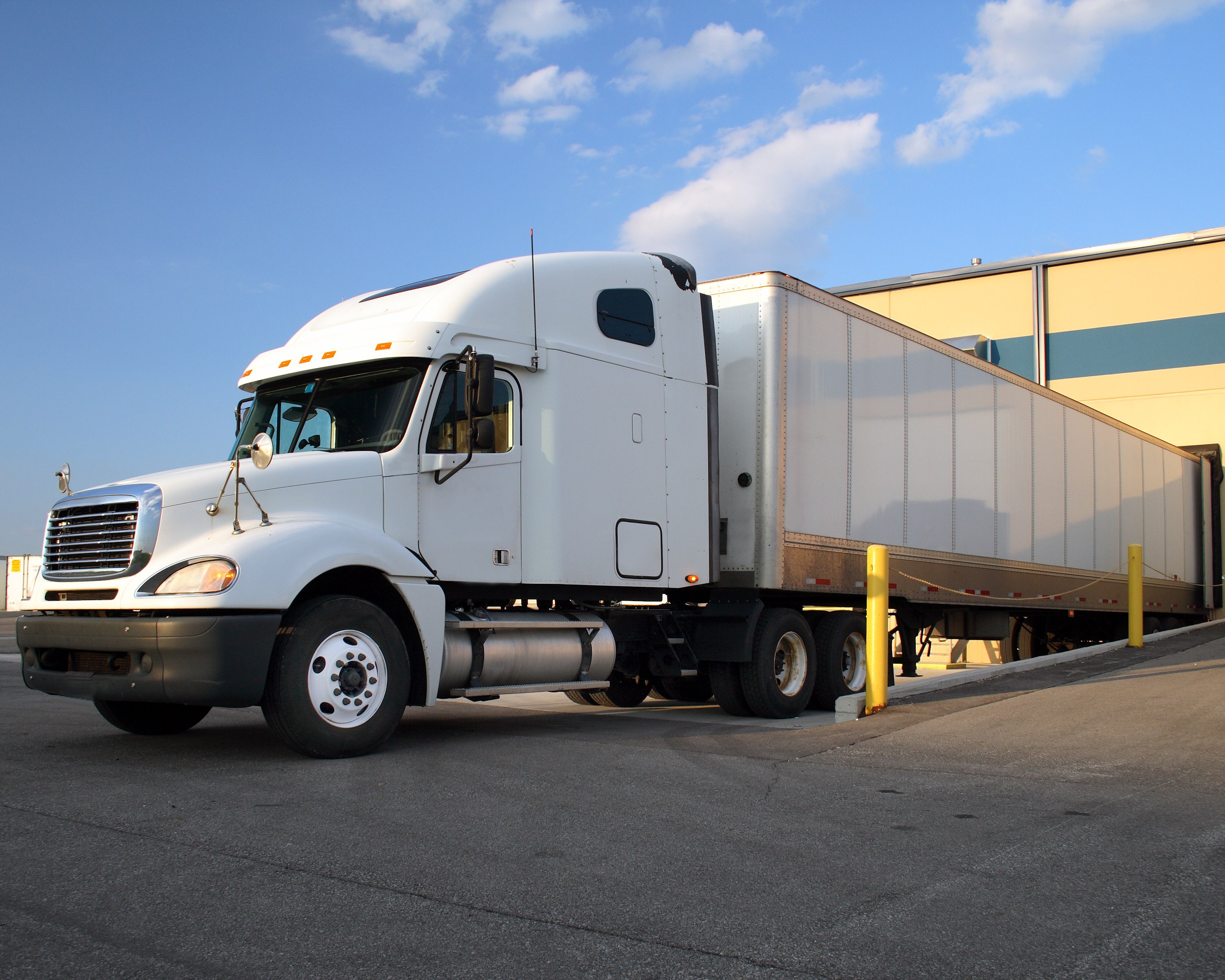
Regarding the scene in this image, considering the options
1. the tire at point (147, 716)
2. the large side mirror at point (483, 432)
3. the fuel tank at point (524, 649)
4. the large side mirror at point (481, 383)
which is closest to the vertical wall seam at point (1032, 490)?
the fuel tank at point (524, 649)

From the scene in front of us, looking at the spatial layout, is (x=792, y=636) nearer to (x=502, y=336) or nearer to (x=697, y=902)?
(x=502, y=336)

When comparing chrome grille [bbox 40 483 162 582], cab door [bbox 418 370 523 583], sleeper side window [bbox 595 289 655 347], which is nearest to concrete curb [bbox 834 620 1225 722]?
cab door [bbox 418 370 523 583]

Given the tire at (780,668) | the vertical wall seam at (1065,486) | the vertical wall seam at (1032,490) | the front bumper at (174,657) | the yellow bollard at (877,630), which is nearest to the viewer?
the front bumper at (174,657)

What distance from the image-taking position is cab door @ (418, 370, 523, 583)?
7.42 meters

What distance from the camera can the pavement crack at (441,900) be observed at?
3.00 meters

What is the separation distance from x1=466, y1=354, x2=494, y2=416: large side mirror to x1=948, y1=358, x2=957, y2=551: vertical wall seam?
683 cm

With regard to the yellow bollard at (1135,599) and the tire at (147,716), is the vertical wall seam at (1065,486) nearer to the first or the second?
the yellow bollard at (1135,599)

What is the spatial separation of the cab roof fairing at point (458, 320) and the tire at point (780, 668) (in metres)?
3.15

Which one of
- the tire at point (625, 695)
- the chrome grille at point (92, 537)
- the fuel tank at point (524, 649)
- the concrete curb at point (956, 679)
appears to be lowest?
the tire at point (625, 695)

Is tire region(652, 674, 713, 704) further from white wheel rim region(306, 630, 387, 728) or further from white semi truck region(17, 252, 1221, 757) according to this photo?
white wheel rim region(306, 630, 387, 728)

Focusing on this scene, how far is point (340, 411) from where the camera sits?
766cm

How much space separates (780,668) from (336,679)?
4722 mm

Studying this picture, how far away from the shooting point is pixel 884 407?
11000 millimetres

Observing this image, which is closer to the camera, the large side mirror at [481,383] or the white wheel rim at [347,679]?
the white wheel rim at [347,679]
